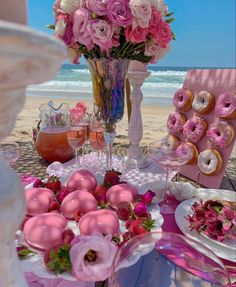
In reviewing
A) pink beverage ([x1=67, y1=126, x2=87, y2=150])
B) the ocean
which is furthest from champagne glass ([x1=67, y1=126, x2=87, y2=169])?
the ocean

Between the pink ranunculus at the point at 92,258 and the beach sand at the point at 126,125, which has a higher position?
the pink ranunculus at the point at 92,258

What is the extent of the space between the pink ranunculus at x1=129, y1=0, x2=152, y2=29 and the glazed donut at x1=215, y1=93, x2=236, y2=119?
1.64 ft

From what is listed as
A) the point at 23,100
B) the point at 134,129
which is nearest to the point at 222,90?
the point at 134,129

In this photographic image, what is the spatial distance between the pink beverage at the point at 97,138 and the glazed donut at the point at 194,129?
0.40 m

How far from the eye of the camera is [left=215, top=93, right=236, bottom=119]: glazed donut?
1215 millimetres

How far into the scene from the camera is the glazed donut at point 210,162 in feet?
4.11

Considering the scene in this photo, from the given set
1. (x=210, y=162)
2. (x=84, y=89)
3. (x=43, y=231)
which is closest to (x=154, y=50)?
(x=210, y=162)

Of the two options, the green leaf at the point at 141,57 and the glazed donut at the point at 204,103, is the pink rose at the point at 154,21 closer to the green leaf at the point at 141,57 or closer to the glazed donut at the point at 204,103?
the green leaf at the point at 141,57

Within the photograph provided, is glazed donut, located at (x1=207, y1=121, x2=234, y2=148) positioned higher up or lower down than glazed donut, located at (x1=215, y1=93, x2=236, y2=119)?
lower down

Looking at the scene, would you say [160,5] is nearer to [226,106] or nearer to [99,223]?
[226,106]

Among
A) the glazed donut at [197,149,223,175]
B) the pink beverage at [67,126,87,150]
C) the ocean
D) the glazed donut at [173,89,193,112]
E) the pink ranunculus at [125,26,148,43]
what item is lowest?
the ocean

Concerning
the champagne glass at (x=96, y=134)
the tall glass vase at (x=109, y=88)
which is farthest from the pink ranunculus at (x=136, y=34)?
the champagne glass at (x=96, y=134)

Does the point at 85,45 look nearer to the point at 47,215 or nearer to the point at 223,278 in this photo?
the point at 47,215

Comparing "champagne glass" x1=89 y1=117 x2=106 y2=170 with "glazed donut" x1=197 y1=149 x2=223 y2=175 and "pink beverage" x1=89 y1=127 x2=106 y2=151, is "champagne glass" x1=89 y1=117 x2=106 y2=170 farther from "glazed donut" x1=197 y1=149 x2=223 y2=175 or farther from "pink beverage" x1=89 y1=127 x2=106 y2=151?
"glazed donut" x1=197 y1=149 x2=223 y2=175
